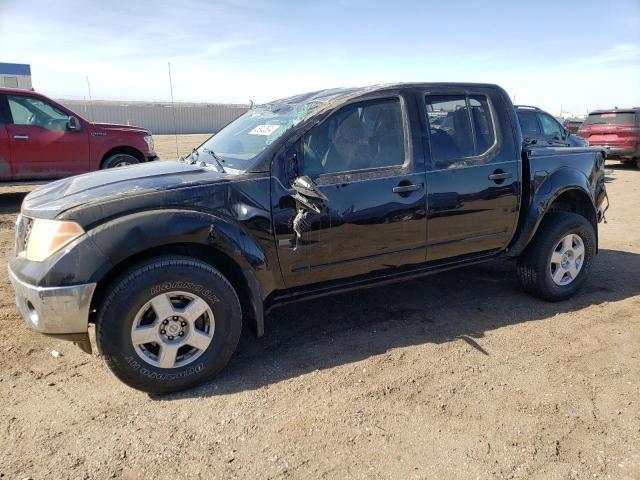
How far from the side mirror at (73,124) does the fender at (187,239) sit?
22.8ft

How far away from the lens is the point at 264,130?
12.2ft

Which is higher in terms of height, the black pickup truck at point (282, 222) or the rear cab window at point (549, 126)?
the rear cab window at point (549, 126)

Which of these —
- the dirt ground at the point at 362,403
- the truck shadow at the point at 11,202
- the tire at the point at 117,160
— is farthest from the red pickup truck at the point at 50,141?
the dirt ground at the point at 362,403

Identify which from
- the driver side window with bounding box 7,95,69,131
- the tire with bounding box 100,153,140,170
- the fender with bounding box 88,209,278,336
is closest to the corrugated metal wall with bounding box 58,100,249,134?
the tire with bounding box 100,153,140,170

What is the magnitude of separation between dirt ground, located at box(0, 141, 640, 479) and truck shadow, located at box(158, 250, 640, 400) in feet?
0.06

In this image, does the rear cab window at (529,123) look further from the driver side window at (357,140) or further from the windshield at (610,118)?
the driver side window at (357,140)

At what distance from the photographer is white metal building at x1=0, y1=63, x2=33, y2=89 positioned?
2417cm

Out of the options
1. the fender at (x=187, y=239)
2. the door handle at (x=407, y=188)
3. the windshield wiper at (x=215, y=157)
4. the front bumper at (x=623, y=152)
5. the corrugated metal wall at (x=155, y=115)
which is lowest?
the front bumper at (x=623, y=152)

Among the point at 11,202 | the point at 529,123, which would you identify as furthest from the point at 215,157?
the point at 529,123

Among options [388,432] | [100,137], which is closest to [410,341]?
[388,432]

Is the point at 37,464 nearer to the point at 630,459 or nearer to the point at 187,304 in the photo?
the point at 187,304

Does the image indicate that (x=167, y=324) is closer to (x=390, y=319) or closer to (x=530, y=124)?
(x=390, y=319)

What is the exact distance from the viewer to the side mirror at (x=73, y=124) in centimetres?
875

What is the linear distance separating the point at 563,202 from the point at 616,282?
1118mm
